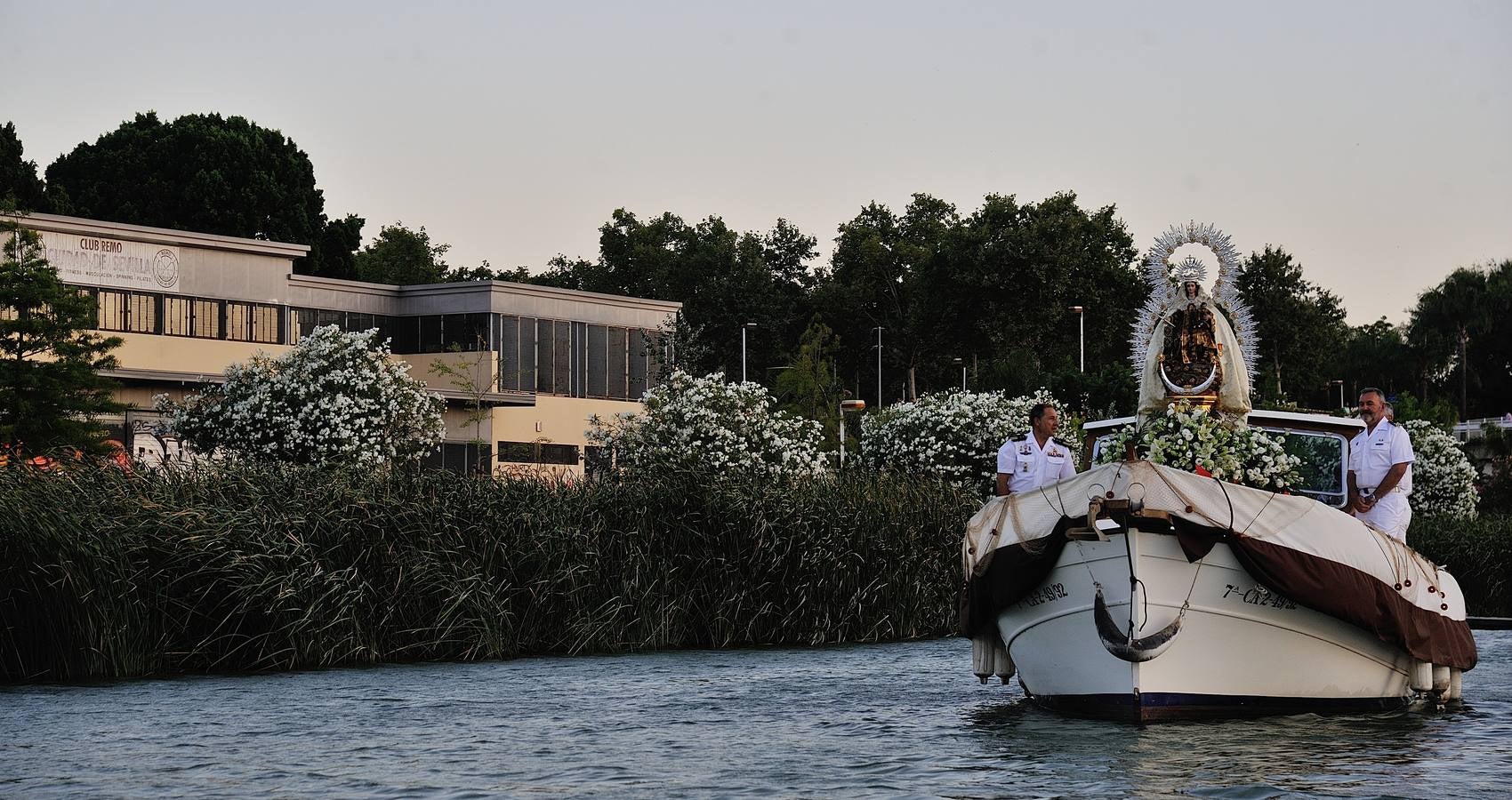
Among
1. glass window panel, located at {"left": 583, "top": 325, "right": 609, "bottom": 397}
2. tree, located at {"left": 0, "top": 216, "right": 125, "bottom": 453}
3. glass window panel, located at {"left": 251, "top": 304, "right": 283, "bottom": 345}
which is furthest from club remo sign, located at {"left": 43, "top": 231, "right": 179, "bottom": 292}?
glass window panel, located at {"left": 583, "top": 325, "right": 609, "bottom": 397}

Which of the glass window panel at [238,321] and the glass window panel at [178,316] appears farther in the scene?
the glass window panel at [238,321]

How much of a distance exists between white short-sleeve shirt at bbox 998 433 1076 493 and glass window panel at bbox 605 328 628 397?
47.1 meters

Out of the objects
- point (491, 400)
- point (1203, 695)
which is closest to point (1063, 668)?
point (1203, 695)

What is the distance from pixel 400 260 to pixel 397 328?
118 feet

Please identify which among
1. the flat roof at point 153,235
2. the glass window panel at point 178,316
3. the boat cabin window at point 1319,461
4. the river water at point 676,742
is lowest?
the river water at point 676,742

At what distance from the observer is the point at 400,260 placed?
9519 centimetres

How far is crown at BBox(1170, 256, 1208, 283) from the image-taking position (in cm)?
1711

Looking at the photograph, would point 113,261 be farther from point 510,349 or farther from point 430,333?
point 510,349

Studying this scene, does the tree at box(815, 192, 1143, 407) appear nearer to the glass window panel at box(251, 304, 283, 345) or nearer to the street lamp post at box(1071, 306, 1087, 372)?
the street lamp post at box(1071, 306, 1087, 372)

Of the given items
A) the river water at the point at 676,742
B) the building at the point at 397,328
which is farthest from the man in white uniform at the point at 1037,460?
the building at the point at 397,328

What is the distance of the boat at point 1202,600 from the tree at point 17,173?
64.6 m

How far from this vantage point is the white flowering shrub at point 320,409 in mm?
36656

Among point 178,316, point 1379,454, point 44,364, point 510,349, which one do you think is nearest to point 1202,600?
point 1379,454

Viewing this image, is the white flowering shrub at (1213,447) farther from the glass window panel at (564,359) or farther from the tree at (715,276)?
the tree at (715,276)
